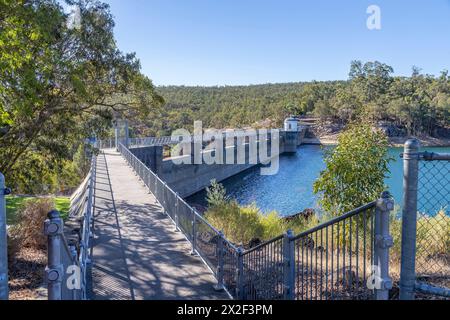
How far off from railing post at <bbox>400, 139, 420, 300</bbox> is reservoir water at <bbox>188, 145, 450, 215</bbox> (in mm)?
15442

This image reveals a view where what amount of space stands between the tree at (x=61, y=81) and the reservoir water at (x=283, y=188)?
776cm

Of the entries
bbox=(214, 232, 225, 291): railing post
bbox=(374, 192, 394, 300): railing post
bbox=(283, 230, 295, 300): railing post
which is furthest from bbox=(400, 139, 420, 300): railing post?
bbox=(214, 232, 225, 291): railing post

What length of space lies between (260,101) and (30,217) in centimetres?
10037

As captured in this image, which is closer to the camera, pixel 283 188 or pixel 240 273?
pixel 240 273

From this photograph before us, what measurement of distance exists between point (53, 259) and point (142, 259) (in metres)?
4.92

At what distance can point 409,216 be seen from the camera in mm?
3031

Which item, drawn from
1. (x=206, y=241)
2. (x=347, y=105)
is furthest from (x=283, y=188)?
(x=347, y=105)

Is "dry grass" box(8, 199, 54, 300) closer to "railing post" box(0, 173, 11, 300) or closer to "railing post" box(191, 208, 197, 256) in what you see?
"railing post" box(191, 208, 197, 256)

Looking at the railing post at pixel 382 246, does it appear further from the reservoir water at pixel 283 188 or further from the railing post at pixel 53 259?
the reservoir water at pixel 283 188

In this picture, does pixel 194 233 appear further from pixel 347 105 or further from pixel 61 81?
pixel 347 105

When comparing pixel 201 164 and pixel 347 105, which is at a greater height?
pixel 347 105

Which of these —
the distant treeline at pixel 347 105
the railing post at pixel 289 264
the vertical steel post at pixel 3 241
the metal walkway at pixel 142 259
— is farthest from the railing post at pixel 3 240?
the distant treeline at pixel 347 105

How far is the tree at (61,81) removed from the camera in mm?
8828

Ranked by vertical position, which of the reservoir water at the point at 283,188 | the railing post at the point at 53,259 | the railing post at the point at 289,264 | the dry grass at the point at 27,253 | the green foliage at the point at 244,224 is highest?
the railing post at the point at 53,259
